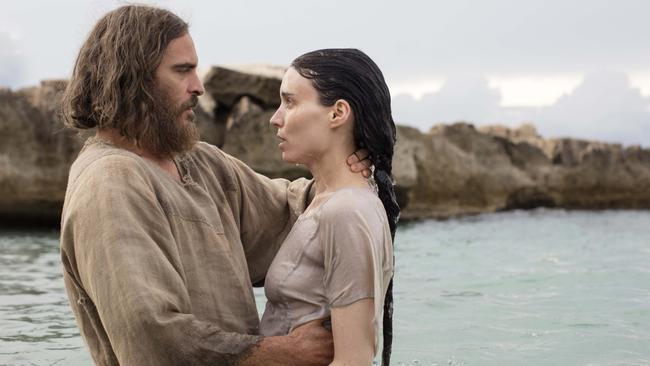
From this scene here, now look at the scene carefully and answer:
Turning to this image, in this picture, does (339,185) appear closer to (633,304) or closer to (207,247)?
(207,247)

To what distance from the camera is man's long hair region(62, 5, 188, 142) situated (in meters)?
2.60

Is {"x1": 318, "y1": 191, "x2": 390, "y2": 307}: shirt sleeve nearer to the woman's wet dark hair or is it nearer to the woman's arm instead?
the woman's arm

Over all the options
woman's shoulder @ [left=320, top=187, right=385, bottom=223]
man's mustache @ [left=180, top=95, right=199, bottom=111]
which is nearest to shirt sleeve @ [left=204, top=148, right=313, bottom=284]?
man's mustache @ [left=180, top=95, right=199, bottom=111]

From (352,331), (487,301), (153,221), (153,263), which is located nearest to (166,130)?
(153,221)

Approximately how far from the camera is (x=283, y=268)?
2523 mm

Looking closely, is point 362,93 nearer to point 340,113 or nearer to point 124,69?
point 340,113

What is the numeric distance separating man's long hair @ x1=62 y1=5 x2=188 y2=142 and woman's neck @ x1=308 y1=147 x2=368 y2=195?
1.73 feet

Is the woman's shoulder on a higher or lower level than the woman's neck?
lower

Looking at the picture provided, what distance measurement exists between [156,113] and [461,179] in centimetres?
→ 1892

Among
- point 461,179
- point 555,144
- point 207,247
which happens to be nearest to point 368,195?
point 207,247

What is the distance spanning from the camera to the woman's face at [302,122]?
2.50 meters

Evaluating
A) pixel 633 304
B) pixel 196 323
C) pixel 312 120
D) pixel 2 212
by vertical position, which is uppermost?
pixel 312 120

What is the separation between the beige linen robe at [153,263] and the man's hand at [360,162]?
1.54ft

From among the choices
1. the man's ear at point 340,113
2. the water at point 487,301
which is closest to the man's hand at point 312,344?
the man's ear at point 340,113
